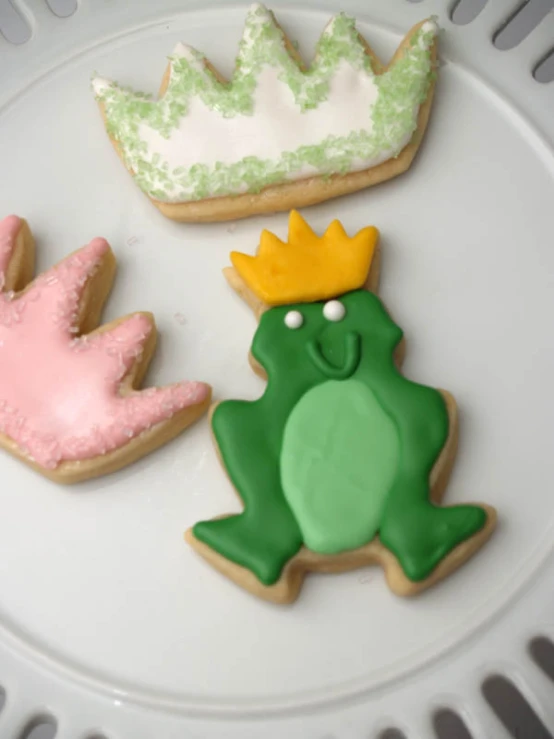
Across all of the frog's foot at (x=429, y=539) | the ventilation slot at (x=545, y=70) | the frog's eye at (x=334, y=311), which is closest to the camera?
the frog's foot at (x=429, y=539)

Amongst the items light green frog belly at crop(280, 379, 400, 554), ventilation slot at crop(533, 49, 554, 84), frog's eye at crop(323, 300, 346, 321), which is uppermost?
ventilation slot at crop(533, 49, 554, 84)

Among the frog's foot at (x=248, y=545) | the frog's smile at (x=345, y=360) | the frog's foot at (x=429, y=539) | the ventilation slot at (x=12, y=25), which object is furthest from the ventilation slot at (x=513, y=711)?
the ventilation slot at (x=12, y=25)

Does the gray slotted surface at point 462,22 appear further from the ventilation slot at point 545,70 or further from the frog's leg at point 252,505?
the frog's leg at point 252,505

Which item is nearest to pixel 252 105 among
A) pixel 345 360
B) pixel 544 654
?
pixel 345 360

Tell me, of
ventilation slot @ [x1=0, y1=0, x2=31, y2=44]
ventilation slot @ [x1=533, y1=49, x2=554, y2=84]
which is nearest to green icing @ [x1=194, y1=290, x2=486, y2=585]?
ventilation slot @ [x1=533, y1=49, x2=554, y2=84]

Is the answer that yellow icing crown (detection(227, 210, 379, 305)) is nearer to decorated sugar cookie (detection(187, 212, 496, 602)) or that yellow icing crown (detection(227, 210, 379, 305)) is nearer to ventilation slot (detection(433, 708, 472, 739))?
decorated sugar cookie (detection(187, 212, 496, 602))

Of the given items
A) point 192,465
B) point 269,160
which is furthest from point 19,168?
point 192,465
